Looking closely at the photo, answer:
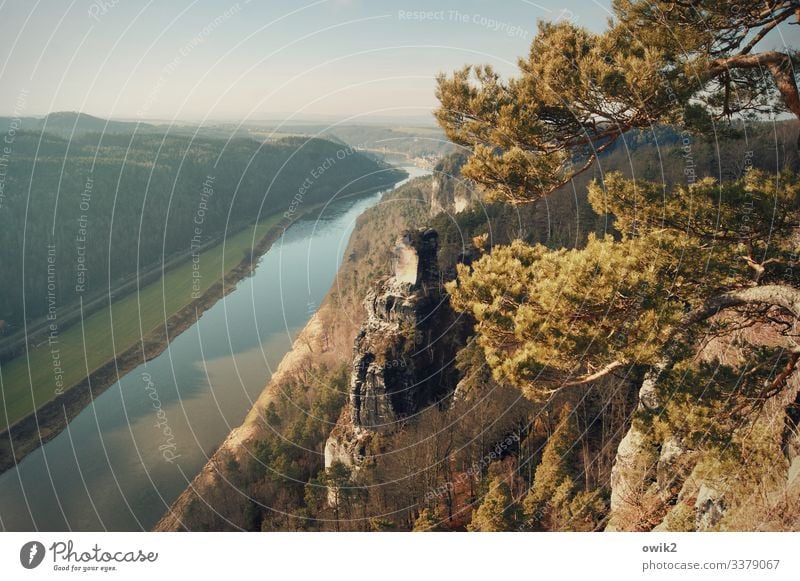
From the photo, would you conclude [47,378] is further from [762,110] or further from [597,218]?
[762,110]

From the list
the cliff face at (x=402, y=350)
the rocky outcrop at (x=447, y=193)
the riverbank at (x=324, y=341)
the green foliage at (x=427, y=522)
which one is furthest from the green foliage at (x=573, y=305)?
the rocky outcrop at (x=447, y=193)

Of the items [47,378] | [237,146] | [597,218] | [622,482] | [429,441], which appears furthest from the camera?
[237,146]

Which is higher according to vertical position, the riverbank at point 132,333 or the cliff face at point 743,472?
the cliff face at point 743,472

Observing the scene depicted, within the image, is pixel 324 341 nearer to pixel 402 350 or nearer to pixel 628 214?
pixel 402 350

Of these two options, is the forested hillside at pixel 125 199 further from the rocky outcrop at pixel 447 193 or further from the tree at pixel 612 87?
the tree at pixel 612 87
